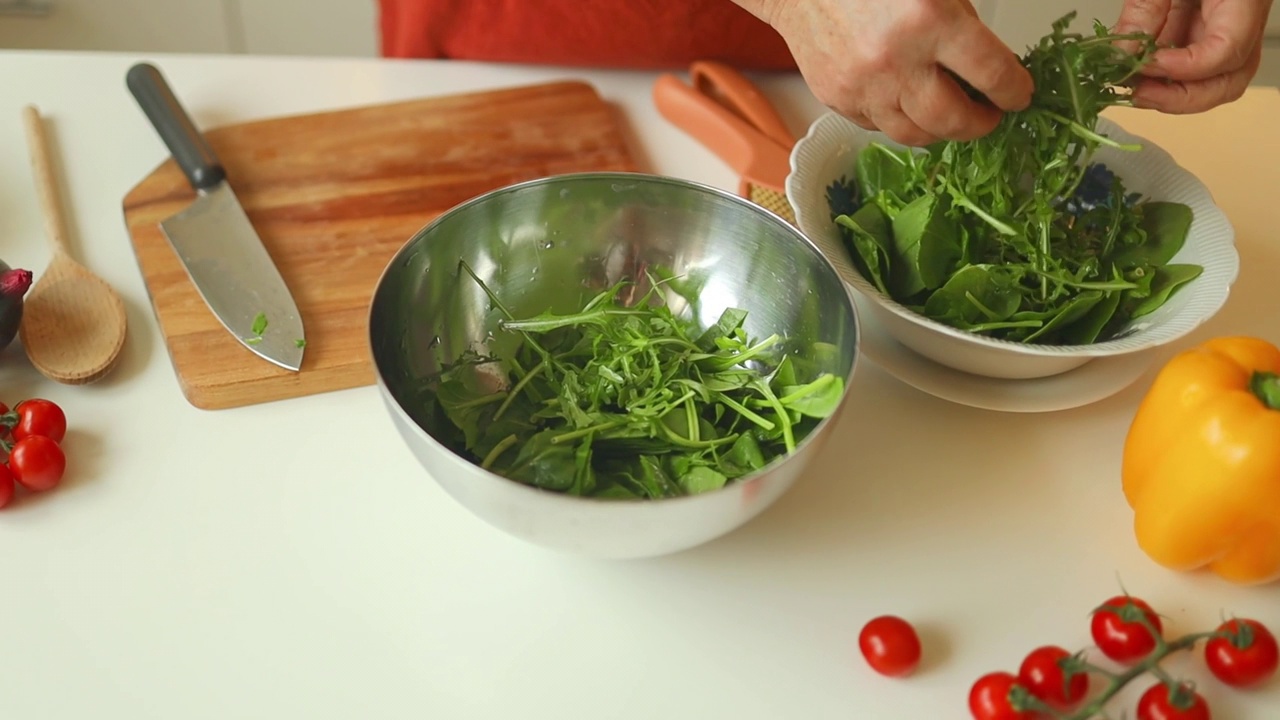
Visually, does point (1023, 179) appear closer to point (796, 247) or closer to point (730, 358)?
point (796, 247)

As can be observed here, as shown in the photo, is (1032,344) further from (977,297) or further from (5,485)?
(5,485)

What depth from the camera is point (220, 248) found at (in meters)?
1.05

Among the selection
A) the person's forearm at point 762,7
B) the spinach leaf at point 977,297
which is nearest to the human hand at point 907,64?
the person's forearm at point 762,7

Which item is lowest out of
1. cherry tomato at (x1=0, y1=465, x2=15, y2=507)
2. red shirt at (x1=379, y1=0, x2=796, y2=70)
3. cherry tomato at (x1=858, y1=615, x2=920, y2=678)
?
cherry tomato at (x1=0, y1=465, x2=15, y2=507)

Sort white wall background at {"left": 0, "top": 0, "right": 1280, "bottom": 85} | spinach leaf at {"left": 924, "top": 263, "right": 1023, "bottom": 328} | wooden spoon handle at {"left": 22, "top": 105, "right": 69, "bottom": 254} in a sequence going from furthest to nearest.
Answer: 1. white wall background at {"left": 0, "top": 0, "right": 1280, "bottom": 85}
2. wooden spoon handle at {"left": 22, "top": 105, "right": 69, "bottom": 254}
3. spinach leaf at {"left": 924, "top": 263, "right": 1023, "bottom": 328}

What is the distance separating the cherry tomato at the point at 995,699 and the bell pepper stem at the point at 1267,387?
294mm

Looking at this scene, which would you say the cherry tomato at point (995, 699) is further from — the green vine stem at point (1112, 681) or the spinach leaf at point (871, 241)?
the spinach leaf at point (871, 241)

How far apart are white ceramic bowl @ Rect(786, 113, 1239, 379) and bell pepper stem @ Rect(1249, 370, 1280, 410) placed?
0.06m

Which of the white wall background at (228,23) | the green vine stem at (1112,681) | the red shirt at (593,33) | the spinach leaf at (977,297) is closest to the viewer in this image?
the green vine stem at (1112,681)

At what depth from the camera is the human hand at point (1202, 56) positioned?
908mm

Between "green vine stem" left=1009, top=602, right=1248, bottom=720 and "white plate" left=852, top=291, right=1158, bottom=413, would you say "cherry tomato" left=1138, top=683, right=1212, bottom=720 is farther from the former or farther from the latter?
"white plate" left=852, top=291, right=1158, bottom=413

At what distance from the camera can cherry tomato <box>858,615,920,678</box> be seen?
0.74 m

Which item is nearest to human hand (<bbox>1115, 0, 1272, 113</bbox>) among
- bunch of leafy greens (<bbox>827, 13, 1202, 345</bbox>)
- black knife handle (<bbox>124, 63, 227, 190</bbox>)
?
bunch of leafy greens (<bbox>827, 13, 1202, 345</bbox>)

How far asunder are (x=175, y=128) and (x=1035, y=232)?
926mm
